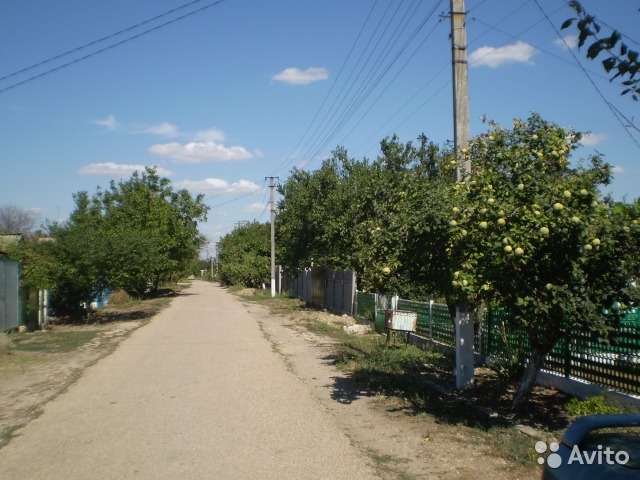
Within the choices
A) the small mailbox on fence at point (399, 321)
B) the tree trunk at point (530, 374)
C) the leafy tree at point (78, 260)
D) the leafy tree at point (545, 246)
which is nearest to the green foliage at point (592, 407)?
the tree trunk at point (530, 374)

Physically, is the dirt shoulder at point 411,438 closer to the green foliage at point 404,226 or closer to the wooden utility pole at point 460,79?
the green foliage at point 404,226

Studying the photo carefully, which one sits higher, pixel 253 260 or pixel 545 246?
pixel 545 246

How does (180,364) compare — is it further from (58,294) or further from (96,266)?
(58,294)

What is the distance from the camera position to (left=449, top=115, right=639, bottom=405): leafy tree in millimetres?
6113

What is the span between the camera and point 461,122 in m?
9.67

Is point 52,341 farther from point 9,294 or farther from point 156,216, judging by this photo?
point 156,216

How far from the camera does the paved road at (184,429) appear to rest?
19.7 feet

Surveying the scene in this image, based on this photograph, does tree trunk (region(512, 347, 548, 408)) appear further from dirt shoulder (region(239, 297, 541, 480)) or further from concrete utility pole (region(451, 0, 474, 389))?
concrete utility pole (region(451, 0, 474, 389))

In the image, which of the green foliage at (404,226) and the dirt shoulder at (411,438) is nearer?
the dirt shoulder at (411,438)

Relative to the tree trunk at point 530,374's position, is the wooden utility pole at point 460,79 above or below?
above

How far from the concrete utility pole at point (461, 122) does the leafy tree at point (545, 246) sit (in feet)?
8.15

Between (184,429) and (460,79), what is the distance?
6846 millimetres

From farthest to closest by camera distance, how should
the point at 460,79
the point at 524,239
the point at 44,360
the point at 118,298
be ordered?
the point at 118,298 < the point at 44,360 < the point at 460,79 < the point at 524,239

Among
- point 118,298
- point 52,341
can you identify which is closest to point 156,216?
point 118,298
